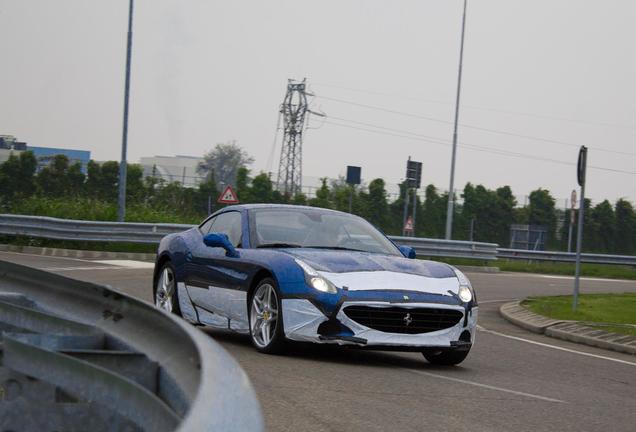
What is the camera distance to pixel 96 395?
11.9 feet

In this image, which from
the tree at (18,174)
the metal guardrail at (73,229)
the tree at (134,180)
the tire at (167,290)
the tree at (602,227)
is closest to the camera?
the tire at (167,290)

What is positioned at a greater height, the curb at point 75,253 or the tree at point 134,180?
the tree at point 134,180

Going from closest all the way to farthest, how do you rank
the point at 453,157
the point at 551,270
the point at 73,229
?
the point at 73,229
the point at 551,270
the point at 453,157

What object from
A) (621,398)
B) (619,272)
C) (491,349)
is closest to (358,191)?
(619,272)

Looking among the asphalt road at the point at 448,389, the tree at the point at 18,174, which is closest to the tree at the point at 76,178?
the tree at the point at 18,174

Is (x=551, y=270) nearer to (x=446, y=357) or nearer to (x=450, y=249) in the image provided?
(x=450, y=249)

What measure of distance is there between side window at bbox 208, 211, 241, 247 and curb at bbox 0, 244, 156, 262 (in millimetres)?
16905

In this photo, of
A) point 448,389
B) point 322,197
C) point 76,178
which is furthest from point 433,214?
point 448,389

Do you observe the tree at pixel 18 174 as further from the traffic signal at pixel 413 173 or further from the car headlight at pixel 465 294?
the car headlight at pixel 465 294

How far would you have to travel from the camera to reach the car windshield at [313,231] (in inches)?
414

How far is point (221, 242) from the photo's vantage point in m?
10.3

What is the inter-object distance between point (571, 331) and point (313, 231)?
4.88 m

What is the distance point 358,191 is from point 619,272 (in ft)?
63.0

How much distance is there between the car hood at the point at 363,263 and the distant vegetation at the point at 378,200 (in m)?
34.5
